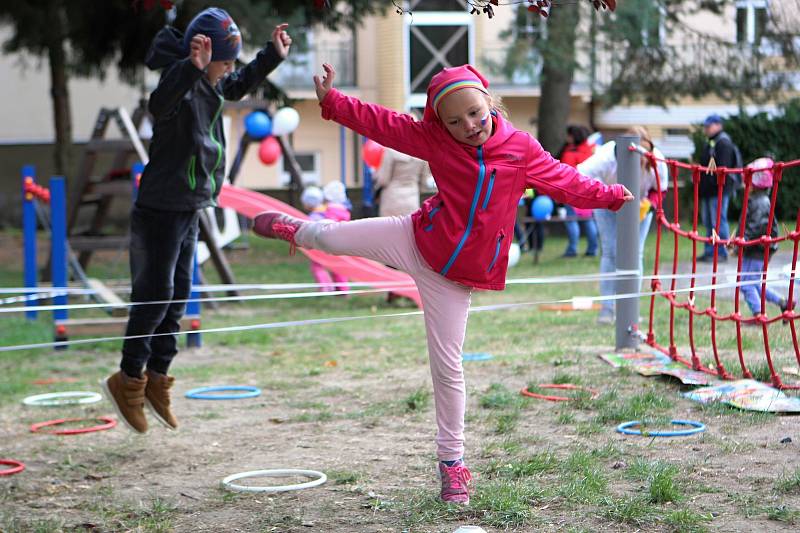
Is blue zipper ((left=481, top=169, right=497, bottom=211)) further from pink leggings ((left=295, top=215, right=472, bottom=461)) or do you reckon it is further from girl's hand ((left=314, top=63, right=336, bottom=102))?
girl's hand ((left=314, top=63, right=336, bottom=102))

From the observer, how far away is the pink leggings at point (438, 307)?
4.33 m

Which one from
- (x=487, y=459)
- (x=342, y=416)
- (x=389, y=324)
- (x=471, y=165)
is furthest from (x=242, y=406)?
(x=389, y=324)

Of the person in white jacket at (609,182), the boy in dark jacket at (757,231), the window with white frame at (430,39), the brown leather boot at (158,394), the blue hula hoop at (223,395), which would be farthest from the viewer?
the window with white frame at (430,39)

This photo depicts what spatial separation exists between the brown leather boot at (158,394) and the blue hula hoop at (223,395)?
121 centimetres

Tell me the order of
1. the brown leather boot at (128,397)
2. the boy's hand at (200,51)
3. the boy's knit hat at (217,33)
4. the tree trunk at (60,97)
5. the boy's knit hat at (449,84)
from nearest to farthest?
the boy's knit hat at (449,84)
the boy's hand at (200,51)
the boy's knit hat at (217,33)
the brown leather boot at (128,397)
the tree trunk at (60,97)

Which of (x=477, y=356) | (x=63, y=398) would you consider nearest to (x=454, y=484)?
(x=477, y=356)

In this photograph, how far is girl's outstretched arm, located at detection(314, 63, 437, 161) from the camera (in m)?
4.18

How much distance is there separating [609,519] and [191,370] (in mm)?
4930

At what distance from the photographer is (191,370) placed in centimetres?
836

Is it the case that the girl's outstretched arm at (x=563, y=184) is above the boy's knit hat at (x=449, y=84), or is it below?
below

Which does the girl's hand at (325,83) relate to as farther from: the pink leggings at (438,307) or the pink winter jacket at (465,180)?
the pink leggings at (438,307)

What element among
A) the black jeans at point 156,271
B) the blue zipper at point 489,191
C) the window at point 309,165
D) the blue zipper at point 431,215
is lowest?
the window at point 309,165

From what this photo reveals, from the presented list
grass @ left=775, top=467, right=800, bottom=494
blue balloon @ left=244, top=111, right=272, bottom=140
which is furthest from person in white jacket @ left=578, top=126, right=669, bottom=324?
blue balloon @ left=244, top=111, right=272, bottom=140

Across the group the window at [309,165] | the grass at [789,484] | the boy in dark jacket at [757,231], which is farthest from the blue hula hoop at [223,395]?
the window at [309,165]
